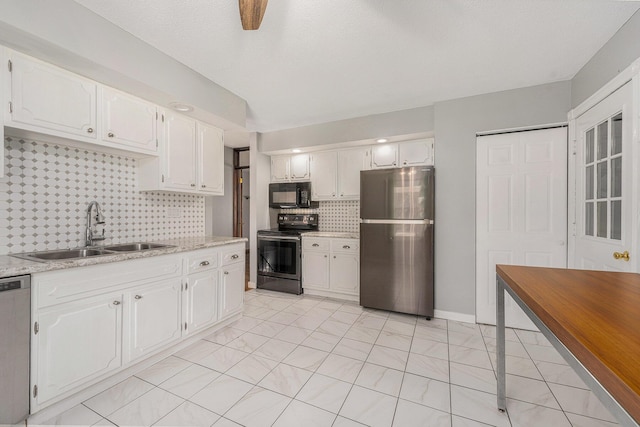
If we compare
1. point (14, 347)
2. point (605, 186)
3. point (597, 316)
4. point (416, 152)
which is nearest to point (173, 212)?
point (14, 347)

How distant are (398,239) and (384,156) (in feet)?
3.92

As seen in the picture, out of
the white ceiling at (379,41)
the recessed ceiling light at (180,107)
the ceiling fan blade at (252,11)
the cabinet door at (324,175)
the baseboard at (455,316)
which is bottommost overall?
the baseboard at (455,316)

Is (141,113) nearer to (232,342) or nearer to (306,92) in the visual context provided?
(306,92)

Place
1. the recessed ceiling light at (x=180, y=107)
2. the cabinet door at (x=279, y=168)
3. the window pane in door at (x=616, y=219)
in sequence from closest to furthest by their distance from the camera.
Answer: the window pane in door at (x=616, y=219) → the recessed ceiling light at (x=180, y=107) → the cabinet door at (x=279, y=168)

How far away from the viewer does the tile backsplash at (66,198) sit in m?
1.79

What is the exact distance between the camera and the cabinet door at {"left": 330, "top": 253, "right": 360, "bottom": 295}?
3.57m

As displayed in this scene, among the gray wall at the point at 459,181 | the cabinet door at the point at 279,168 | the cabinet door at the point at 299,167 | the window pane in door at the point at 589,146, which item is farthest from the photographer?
the cabinet door at the point at 279,168

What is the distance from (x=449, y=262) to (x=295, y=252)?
2.04 m

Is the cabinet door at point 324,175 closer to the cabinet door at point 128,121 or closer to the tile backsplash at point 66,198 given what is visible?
the tile backsplash at point 66,198

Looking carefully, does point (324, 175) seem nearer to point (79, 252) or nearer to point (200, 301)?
point (200, 301)

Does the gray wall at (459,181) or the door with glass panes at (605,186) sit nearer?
the door with glass panes at (605,186)

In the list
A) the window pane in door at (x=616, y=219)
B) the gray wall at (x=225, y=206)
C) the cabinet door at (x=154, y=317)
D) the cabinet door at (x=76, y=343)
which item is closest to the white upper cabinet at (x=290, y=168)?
the gray wall at (x=225, y=206)

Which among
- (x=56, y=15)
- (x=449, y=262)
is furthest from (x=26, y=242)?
(x=449, y=262)

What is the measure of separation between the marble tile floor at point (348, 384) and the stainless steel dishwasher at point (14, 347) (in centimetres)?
25
